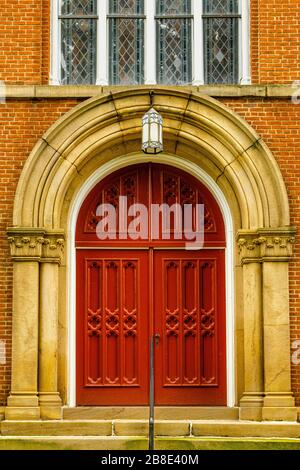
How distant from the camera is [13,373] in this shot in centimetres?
1316

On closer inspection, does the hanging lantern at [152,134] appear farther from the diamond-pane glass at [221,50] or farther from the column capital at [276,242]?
the column capital at [276,242]

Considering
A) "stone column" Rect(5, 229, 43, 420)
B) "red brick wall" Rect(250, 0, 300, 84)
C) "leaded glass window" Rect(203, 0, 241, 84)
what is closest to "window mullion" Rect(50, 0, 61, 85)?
"leaded glass window" Rect(203, 0, 241, 84)

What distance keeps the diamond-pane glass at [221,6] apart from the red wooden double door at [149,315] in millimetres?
2737

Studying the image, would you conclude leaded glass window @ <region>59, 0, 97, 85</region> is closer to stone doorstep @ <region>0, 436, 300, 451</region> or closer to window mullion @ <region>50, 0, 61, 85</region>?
window mullion @ <region>50, 0, 61, 85</region>

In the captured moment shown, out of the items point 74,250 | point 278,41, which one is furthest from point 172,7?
point 74,250

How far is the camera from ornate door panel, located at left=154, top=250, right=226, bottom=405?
13.9 meters

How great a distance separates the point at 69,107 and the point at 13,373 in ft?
12.3

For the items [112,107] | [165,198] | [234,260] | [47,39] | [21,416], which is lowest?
[21,416]

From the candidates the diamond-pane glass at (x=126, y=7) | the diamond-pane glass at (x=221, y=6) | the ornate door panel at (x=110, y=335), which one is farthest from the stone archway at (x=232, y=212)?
the diamond-pane glass at (x=221, y=6)

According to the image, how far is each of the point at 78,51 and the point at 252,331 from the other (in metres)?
4.72

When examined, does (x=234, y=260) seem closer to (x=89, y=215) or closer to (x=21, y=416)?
(x=89, y=215)

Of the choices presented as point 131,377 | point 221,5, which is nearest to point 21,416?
point 131,377

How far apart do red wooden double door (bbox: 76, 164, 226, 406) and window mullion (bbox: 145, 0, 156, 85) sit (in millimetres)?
1650

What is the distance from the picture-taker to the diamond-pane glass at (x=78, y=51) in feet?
46.6
